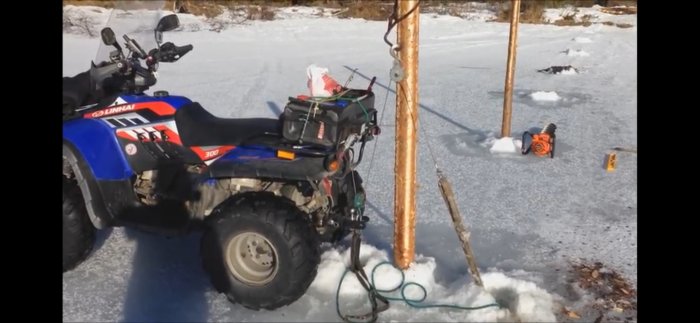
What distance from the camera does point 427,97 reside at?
9.02 meters

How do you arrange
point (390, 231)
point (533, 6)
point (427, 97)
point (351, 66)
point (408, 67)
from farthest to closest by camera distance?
1. point (533, 6)
2. point (351, 66)
3. point (427, 97)
4. point (390, 231)
5. point (408, 67)

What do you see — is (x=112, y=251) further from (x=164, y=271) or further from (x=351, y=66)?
(x=351, y=66)

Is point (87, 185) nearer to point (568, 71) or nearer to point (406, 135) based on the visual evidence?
point (406, 135)

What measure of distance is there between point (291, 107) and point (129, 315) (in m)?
1.40

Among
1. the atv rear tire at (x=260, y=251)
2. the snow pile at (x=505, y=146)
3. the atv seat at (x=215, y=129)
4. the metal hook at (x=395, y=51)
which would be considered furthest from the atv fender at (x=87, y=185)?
the snow pile at (x=505, y=146)

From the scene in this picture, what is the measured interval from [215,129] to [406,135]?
1103 millimetres

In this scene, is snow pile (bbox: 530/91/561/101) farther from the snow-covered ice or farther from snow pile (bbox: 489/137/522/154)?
snow pile (bbox: 489/137/522/154)

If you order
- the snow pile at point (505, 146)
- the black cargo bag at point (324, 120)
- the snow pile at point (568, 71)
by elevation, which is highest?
the black cargo bag at point (324, 120)

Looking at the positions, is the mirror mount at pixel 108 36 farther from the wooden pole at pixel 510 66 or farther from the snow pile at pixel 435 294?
the wooden pole at pixel 510 66

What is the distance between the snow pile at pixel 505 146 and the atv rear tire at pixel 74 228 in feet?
12.9

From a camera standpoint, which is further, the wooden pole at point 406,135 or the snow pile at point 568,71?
the snow pile at point 568,71

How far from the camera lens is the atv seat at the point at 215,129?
3443mm

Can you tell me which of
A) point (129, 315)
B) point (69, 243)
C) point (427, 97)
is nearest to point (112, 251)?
point (69, 243)

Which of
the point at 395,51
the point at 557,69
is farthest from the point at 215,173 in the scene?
the point at 557,69
